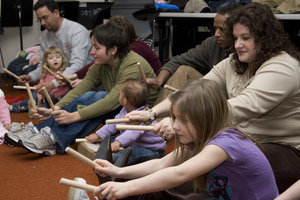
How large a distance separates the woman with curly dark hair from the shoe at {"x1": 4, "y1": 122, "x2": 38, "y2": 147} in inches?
37.0

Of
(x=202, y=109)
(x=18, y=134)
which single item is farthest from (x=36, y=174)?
(x=202, y=109)

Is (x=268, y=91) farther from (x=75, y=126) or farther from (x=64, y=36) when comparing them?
(x=64, y=36)

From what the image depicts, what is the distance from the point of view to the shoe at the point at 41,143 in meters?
2.09

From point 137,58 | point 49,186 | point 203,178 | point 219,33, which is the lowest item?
point 49,186

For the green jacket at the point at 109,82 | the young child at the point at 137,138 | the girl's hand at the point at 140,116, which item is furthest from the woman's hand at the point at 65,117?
the girl's hand at the point at 140,116

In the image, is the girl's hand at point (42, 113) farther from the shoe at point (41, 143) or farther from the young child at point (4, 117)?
the young child at point (4, 117)

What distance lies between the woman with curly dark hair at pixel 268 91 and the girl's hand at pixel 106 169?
35 cm

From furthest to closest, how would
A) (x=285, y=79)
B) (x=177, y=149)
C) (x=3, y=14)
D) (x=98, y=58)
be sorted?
(x=3, y=14), (x=98, y=58), (x=285, y=79), (x=177, y=149)

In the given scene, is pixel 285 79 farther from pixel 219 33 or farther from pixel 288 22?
pixel 288 22

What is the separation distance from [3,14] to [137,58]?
9.14ft

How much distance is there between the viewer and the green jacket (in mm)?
2121

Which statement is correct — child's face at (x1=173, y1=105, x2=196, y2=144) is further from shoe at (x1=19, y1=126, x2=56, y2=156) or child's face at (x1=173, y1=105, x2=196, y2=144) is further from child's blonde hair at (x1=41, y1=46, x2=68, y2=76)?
child's blonde hair at (x1=41, y1=46, x2=68, y2=76)

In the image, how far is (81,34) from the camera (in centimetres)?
311

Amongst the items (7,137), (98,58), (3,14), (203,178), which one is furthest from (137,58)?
(3,14)
